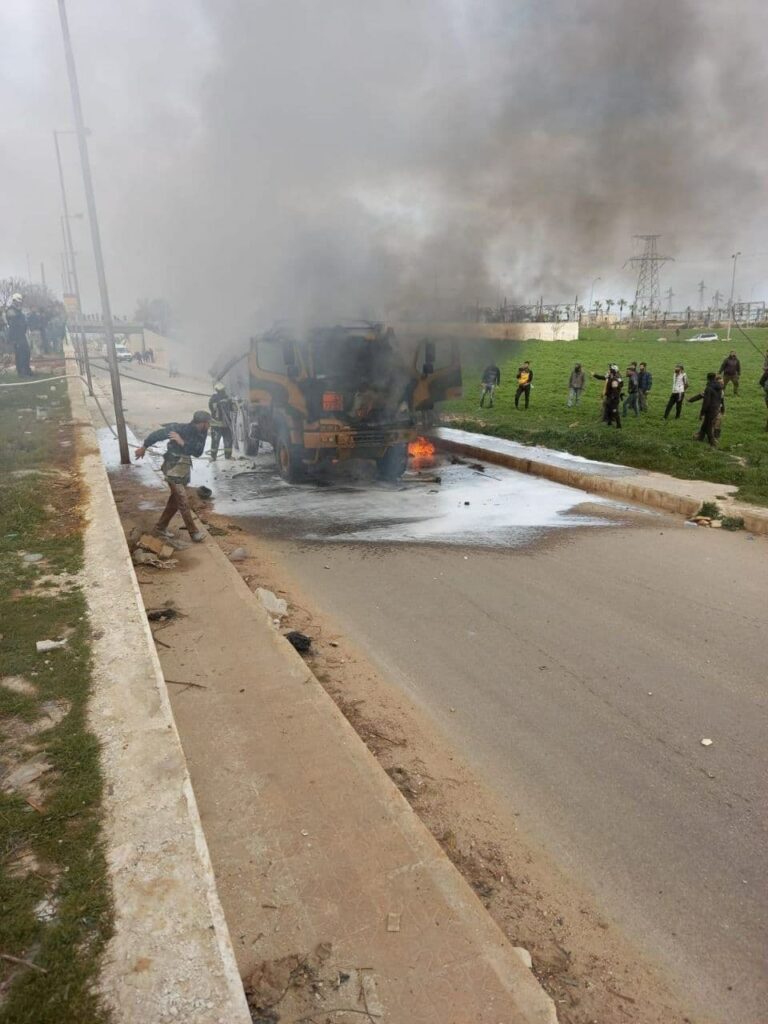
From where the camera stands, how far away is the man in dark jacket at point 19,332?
17812 mm

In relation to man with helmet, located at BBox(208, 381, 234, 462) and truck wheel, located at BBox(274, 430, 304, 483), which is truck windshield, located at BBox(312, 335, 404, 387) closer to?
truck wheel, located at BBox(274, 430, 304, 483)

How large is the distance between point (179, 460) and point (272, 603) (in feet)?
7.16

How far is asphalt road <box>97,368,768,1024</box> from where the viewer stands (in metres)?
2.45

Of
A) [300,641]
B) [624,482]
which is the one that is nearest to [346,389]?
[624,482]

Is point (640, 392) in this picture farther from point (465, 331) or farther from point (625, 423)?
point (465, 331)

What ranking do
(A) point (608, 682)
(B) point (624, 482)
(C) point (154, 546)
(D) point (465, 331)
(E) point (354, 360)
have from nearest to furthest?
1. (A) point (608, 682)
2. (C) point (154, 546)
3. (B) point (624, 482)
4. (E) point (354, 360)
5. (D) point (465, 331)

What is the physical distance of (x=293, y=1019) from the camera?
72.6 inches

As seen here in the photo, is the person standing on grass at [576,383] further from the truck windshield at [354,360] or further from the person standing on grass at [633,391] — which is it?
the truck windshield at [354,360]

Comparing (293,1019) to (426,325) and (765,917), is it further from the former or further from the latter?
(426,325)

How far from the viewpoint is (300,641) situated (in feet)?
14.3

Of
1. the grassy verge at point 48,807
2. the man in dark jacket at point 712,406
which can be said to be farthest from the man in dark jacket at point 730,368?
the grassy verge at point 48,807

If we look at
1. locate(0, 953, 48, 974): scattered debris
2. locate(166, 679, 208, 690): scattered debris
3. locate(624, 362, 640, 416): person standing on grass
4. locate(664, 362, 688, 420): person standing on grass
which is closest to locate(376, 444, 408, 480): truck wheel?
locate(166, 679, 208, 690): scattered debris

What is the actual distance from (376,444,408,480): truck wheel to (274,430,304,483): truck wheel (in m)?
1.17

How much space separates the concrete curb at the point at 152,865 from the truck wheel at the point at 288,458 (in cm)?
578
